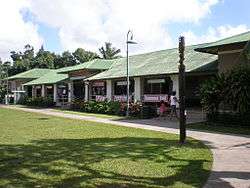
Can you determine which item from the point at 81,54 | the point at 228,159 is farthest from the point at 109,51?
the point at 228,159

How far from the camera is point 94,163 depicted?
10.3m

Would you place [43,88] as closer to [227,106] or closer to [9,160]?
[227,106]

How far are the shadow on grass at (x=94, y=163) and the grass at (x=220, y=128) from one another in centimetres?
436

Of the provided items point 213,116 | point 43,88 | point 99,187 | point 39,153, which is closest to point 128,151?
point 39,153

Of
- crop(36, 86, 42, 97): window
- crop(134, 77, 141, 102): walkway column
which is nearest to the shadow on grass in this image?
crop(134, 77, 141, 102): walkway column

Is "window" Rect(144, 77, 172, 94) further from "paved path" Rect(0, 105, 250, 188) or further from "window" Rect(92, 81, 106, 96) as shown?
"paved path" Rect(0, 105, 250, 188)

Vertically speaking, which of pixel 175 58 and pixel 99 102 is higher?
pixel 175 58

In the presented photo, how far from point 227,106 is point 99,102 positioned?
1401 cm

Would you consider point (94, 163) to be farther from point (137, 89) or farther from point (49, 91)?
point (49, 91)

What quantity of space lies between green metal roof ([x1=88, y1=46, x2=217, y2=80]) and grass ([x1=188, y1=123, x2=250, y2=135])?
5.16 m

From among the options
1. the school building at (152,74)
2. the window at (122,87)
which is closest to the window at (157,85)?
the school building at (152,74)

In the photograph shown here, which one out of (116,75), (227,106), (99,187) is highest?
(116,75)

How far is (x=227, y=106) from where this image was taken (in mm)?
21859

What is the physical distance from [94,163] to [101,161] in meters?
0.35
